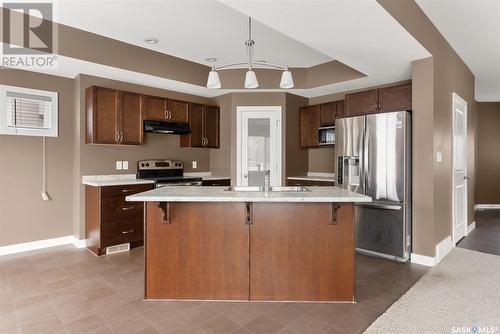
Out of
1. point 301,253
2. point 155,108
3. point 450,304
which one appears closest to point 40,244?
point 155,108

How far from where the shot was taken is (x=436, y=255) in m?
3.37

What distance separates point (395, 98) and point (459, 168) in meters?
1.51

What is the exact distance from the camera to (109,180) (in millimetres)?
4082

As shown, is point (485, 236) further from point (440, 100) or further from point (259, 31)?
point (259, 31)

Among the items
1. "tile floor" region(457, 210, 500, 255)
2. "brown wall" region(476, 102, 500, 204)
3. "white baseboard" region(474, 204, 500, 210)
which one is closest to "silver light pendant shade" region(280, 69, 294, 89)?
"tile floor" region(457, 210, 500, 255)

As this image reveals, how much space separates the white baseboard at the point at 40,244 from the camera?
3736 millimetres

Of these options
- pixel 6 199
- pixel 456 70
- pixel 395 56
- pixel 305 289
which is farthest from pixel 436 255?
pixel 6 199

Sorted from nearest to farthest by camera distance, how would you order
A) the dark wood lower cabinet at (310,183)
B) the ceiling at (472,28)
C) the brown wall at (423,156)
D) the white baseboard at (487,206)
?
the ceiling at (472,28), the brown wall at (423,156), the dark wood lower cabinet at (310,183), the white baseboard at (487,206)

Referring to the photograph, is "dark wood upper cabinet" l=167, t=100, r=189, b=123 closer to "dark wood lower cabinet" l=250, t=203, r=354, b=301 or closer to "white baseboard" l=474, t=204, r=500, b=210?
"dark wood lower cabinet" l=250, t=203, r=354, b=301

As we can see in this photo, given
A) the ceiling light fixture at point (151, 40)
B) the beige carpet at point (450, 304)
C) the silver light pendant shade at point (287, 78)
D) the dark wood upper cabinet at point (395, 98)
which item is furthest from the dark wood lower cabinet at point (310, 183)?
the ceiling light fixture at point (151, 40)

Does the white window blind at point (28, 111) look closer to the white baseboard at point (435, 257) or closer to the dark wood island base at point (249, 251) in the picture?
the dark wood island base at point (249, 251)

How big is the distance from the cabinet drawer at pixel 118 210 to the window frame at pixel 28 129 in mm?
1342

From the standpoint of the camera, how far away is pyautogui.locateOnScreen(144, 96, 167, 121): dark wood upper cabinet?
174 inches

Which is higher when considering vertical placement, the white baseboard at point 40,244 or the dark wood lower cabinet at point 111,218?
the dark wood lower cabinet at point 111,218
